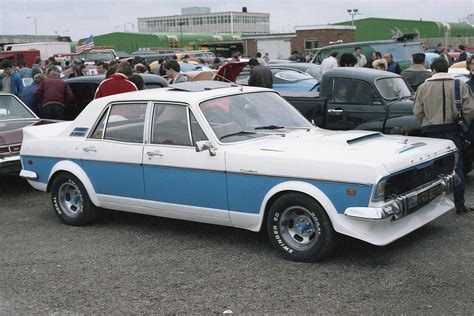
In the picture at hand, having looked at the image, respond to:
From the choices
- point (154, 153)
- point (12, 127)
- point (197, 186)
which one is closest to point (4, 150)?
point (12, 127)

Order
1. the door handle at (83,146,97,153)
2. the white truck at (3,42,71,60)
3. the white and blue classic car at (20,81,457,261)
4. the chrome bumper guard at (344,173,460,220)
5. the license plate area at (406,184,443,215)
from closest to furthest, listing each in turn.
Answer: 1. the chrome bumper guard at (344,173,460,220)
2. the white and blue classic car at (20,81,457,261)
3. the license plate area at (406,184,443,215)
4. the door handle at (83,146,97,153)
5. the white truck at (3,42,71,60)

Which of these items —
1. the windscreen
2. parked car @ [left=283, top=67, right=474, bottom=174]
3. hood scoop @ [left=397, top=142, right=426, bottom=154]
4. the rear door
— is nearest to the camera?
hood scoop @ [left=397, top=142, right=426, bottom=154]

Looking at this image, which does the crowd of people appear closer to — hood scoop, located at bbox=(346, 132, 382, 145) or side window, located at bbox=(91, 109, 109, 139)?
hood scoop, located at bbox=(346, 132, 382, 145)

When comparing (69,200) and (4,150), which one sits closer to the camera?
(69,200)

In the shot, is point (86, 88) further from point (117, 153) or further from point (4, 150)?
point (117, 153)

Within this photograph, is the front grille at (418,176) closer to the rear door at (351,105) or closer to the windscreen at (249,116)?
the windscreen at (249,116)

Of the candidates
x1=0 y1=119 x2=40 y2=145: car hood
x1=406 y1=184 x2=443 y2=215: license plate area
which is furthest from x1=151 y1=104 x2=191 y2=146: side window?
x1=0 y1=119 x2=40 y2=145: car hood

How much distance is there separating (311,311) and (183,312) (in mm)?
958

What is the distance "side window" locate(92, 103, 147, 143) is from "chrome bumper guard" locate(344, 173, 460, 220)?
257 centimetres

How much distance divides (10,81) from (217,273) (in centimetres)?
984

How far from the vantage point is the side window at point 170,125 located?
6281 millimetres

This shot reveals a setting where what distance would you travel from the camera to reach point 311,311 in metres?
4.59

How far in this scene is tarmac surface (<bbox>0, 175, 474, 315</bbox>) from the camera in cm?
475

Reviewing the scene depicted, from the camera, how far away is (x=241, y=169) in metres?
5.75
